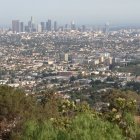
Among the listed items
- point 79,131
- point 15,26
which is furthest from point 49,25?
point 79,131

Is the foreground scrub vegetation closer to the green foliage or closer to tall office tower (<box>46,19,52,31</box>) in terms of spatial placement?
the green foliage

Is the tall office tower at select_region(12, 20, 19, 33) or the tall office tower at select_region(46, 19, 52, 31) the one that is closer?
the tall office tower at select_region(12, 20, 19, 33)

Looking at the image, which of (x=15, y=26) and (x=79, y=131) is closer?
(x=79, y=131)

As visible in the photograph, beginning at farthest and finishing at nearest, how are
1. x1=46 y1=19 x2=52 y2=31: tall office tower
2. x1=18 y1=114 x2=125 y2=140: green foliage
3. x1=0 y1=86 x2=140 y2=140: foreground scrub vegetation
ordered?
x1=46 y1=19 x2=52 y2=31: tall office tower, x1=0 y1=86 x2=140 y2=140: foreground scrub vegetation, x1=18 y1=114 x2=125 y2=140: green foliage

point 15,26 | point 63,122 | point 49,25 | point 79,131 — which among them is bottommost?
point 15,26

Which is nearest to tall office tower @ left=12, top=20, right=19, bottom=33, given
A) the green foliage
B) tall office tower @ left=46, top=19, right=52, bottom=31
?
tall office tower @ left=46, top=19, right=52, bottom=31

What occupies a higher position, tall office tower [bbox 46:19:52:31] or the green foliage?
the green foliage


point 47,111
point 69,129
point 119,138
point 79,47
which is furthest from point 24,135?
point 79,47

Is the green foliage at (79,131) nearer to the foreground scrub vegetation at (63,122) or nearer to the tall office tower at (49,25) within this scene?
the foreground scrub vegetation at (63,122)

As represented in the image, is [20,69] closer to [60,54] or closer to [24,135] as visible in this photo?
[60,54]

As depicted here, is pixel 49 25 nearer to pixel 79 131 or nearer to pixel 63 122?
pixel 63 122

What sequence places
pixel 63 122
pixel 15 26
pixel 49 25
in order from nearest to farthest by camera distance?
pixel 63 122
pixel 15 26
pixel 49 25

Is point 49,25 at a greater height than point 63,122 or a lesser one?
lesser
